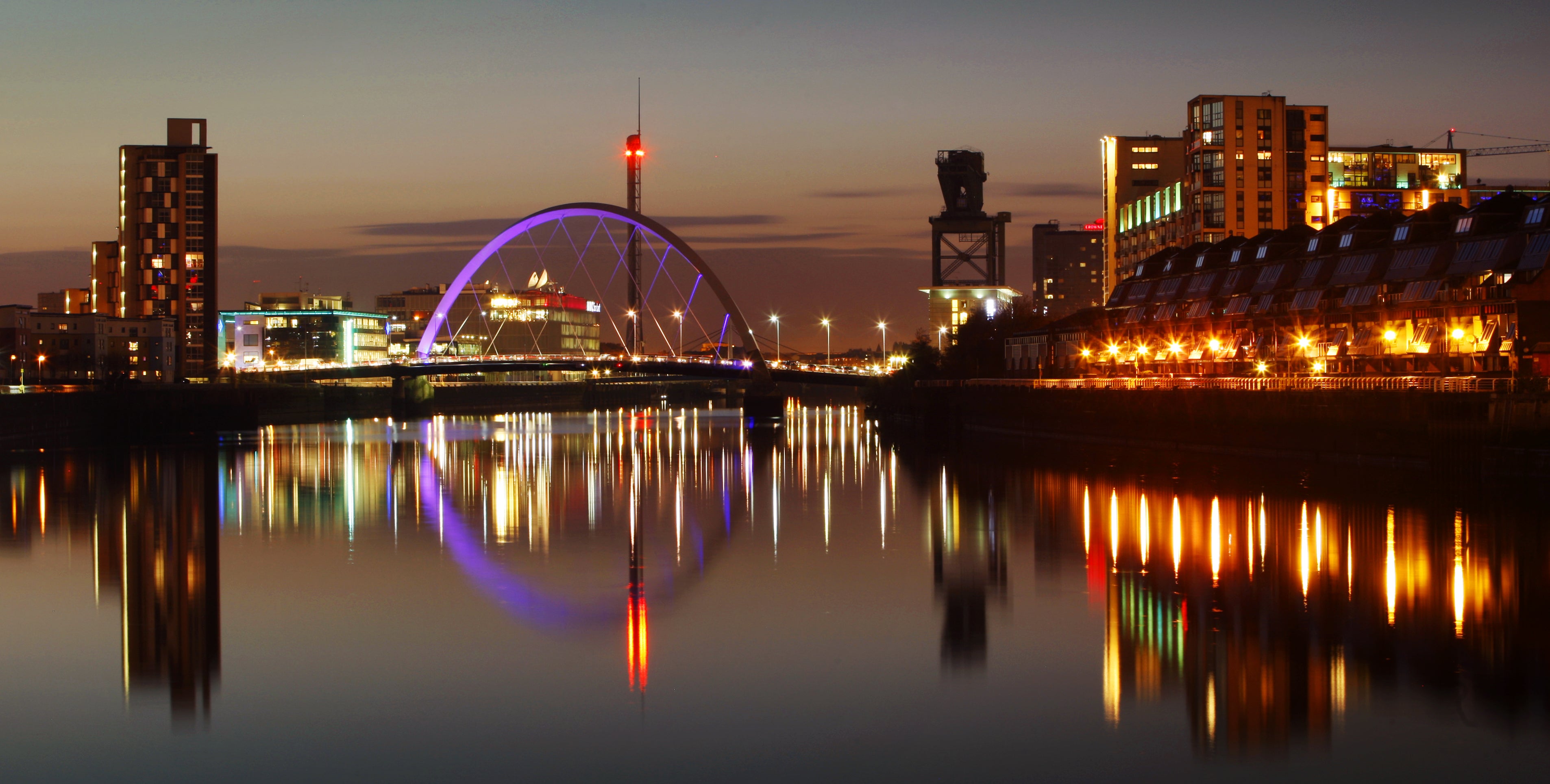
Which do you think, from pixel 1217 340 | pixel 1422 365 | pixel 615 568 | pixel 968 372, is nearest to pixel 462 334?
pixel 968 372

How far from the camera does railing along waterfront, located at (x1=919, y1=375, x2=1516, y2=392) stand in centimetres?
3284

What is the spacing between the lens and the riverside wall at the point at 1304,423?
30.9 meters

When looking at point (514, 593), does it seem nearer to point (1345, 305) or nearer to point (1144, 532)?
point (1144, 532)

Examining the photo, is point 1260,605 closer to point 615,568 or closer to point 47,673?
point 615,568

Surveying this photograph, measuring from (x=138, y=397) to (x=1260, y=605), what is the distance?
60.4 metres

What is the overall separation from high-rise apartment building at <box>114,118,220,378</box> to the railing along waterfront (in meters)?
72.3

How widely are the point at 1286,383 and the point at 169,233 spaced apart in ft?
309

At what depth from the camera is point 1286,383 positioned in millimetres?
42406

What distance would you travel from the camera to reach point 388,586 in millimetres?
19734

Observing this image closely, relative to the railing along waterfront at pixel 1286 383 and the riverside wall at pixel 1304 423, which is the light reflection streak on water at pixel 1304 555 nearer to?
the riverside wall at pixel 1304 423

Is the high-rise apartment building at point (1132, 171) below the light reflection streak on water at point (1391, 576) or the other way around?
the other way around

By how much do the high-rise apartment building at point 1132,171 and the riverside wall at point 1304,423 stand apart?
197 ft

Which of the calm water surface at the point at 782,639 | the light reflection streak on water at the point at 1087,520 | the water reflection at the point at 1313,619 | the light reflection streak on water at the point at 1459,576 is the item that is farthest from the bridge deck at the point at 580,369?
the light reflection streak on water at the point at 1459,576

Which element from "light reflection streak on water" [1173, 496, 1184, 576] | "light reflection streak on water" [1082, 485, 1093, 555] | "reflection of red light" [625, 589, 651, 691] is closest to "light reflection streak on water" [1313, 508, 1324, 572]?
"light reflection streak on water" [1173, 496, 1184, 576]
